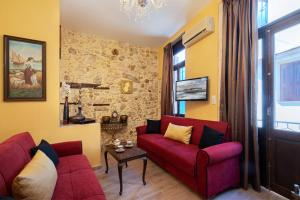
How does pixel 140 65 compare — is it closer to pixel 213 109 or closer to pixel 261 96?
pixel 213 109

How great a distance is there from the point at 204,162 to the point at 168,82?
276 centimetres

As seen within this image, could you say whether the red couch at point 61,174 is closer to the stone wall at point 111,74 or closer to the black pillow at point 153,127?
the black pillow at point 153,127

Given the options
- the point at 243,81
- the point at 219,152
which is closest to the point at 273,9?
the point at 243,81

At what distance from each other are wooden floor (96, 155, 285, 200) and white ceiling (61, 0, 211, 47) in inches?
115

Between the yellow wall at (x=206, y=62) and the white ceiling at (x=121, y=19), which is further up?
the white ceiling at (x=121, y=19)

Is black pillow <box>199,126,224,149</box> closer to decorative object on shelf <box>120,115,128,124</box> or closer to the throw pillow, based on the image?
the throw pillow

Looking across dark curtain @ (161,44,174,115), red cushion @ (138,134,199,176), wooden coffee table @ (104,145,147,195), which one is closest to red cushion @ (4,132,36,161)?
wooden coffee table @ (104,145,147,195)

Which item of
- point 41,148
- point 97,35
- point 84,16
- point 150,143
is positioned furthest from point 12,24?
point 150,143

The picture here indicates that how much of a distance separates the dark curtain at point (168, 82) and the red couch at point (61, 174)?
8.89 feet

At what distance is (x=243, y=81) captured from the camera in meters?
2.23

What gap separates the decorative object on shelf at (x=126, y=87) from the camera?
15.0 ft

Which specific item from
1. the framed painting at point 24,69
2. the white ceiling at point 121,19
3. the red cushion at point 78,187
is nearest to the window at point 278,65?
the white ceiling at point 121,19

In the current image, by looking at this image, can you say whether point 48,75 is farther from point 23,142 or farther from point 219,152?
point 219,152

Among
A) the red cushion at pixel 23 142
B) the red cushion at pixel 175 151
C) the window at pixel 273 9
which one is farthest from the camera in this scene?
the red cushion at pixel 175 151
